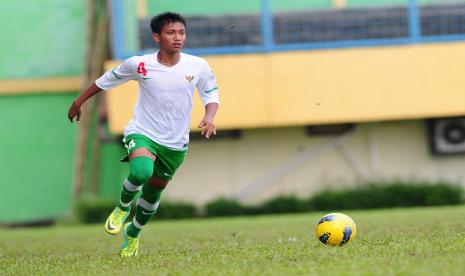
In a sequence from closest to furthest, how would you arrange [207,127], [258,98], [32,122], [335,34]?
[207,127] < [258,98] < [335,34] < [32,122]

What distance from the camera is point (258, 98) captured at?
21.4 metres

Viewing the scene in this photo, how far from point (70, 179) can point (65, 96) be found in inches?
71.6

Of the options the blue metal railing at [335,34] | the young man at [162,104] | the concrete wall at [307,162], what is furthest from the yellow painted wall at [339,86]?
the young man at [162,104]

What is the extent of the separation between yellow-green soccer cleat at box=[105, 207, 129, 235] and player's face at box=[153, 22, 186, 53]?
58.6 inches

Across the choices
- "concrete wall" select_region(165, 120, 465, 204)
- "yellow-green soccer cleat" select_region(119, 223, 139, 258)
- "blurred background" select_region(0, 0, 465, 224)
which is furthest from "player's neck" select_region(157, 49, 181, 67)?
"concrete wall" select_region(165, 120, 465, 204)

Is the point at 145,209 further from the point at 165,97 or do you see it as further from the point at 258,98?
the point at 258,98

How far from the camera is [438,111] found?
21.4 m

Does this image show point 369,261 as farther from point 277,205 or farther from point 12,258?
point 277,205

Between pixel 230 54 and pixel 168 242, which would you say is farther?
pixel 230 54

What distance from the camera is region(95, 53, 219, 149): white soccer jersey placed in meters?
9.58

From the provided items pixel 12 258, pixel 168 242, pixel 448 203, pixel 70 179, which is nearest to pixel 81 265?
pixel 12 258

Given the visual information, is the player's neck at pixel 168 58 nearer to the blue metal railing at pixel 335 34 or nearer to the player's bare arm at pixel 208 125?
the player's bare arm at pixel 208 125

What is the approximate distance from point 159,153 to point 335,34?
40.9 feet

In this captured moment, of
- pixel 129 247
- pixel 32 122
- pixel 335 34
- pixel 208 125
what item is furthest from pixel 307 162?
pixel 208 125
